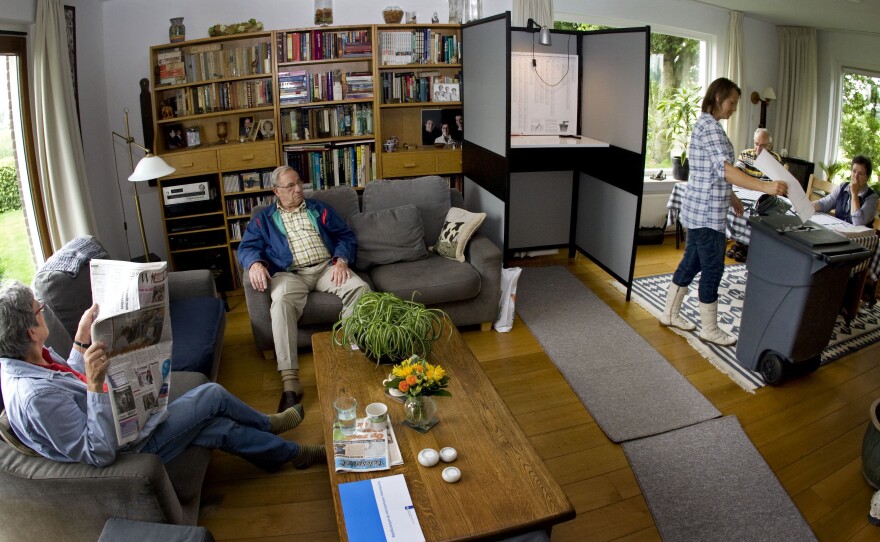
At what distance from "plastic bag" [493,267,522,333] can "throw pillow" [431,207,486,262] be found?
308mm

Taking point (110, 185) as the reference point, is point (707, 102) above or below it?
above

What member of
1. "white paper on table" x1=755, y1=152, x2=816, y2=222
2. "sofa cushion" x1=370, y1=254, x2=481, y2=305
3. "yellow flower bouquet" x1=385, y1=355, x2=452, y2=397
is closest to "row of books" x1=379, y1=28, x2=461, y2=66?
"sofa cushion" x1=370, y1=254, x2=481, y2=305

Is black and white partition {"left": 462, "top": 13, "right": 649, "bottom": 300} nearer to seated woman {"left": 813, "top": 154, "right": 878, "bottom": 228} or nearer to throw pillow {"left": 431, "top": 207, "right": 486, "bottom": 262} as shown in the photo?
throw pillow {"left": 431, "top": 207, "right": 486, "bottom": 262}

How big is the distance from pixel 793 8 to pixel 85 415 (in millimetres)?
5755

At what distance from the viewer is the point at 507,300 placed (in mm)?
3986

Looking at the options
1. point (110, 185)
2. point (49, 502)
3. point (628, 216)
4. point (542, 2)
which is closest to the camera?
point (49, 502)

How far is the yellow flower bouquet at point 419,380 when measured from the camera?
7.09 ft

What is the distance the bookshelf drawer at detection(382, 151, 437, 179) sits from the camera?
190 inches

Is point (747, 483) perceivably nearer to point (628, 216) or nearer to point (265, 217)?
point (628, 216)

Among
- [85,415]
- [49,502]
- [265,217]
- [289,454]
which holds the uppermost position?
[265,217]

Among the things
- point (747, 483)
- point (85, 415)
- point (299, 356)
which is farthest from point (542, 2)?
point (85, 415)

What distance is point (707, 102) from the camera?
3.52 meters

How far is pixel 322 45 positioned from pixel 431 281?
209cm

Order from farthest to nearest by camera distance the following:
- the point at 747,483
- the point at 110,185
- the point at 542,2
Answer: the point at 542,2
the point at 110,185
the point at 747,483
